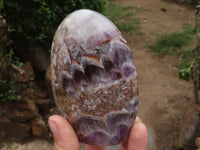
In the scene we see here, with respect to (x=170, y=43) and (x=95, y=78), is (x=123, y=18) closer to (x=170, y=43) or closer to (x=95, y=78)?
(x=170, y=43)

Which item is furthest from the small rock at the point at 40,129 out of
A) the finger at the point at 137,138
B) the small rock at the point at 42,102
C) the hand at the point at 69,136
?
the finger at the point at 137,138

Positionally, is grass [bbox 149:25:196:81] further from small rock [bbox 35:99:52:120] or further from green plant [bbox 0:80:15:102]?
green plant [bbox 0:80:15:102]

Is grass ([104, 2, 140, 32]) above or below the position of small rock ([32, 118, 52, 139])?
above

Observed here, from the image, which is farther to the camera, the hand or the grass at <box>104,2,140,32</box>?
the grass at <box>104,2,140,32</box>

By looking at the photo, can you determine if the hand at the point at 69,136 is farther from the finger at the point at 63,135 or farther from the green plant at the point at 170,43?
the green plant at the point at 170,43

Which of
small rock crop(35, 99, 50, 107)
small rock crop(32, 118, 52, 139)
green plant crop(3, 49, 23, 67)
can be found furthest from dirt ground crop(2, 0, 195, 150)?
green plant crop(3, 49, 23, 67)

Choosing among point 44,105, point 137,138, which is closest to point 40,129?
point 44,105

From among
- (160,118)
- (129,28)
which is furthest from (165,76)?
(129,28)

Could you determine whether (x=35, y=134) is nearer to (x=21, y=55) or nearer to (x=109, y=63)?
(x=21, y=55)
